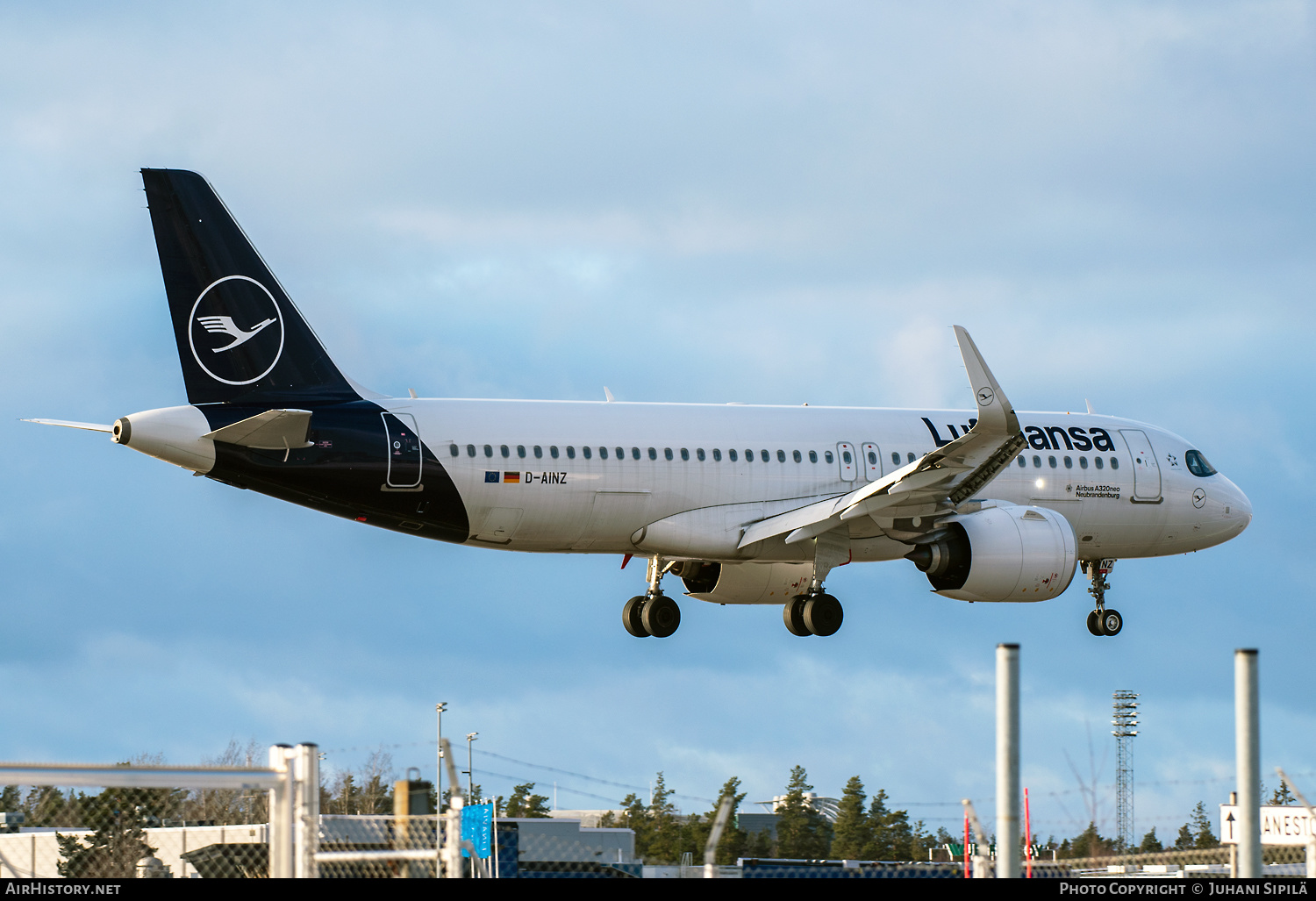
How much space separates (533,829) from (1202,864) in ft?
72.0

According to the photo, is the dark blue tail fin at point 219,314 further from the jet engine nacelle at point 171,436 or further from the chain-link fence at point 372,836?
the chain-link fence at point 372,836

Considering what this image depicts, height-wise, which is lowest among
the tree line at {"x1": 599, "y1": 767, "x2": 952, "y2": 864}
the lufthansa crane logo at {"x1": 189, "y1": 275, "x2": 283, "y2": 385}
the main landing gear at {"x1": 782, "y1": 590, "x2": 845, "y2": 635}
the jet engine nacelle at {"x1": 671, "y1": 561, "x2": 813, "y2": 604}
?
the tree line at {"x1": 599, "y1": 767, "x2": 952, "y2": 864}

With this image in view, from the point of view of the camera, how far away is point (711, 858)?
471 inches

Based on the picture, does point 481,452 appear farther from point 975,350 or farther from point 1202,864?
point 1202,864

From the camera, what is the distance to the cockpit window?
3581 cm

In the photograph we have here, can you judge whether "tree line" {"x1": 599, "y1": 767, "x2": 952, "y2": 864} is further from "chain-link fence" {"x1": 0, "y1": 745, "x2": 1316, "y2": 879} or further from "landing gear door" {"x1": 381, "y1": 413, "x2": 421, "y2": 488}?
"landing gear door" {"x1": 381, "y1": 413, "x2": 421, "y2": 488}

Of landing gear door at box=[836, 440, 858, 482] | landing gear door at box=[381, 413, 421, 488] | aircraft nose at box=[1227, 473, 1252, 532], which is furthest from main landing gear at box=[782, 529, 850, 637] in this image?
aircraft nose at box=[1227, 473, 1252, 532]

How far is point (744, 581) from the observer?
34500mm

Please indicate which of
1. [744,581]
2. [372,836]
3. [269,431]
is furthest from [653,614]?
[372,836]

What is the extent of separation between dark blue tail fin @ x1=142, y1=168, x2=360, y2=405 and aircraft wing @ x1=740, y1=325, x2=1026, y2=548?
852 cm

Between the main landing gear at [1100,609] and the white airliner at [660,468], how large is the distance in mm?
800

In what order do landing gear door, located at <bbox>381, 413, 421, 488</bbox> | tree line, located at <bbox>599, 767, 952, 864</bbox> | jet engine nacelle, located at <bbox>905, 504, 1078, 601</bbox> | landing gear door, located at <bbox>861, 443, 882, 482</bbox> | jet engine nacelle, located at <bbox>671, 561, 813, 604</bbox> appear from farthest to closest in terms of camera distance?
jet engine nacelle, located at <bbox>671, 561, 813, 604</bbox> < landing gear door, located at <bbox>861, 443, 882, 482</bbox> < jet engine nacelle, located at <bbox>905, 504, 1078, 601</bbox> < landing gear door, located at <bbox>381, 413, 421, 488</bbox> < tree line, located at <bbox>599, 767, 952, 864</bbox>

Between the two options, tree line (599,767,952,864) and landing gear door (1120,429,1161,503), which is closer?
tree line (599,767,952,864)

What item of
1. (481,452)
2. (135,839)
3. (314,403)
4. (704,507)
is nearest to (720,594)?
(704,507)
